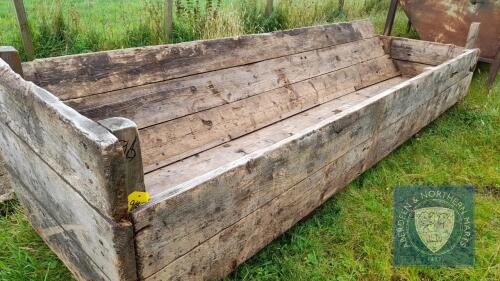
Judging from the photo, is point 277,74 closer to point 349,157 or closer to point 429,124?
point 349,157

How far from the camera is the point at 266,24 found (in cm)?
547

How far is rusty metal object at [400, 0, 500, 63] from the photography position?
4.64 m

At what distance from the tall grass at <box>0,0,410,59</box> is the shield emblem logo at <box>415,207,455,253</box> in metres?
2.95

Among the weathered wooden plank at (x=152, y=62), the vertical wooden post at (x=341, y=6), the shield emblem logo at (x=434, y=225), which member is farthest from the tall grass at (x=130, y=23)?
the shield emblem logo at (x=434, y=225)

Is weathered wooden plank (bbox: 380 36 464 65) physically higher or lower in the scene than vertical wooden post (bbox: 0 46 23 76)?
lower

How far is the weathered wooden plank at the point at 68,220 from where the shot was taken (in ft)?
4.17

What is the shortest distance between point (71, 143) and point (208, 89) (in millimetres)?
1623

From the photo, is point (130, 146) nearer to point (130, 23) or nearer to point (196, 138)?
point (196, 138)

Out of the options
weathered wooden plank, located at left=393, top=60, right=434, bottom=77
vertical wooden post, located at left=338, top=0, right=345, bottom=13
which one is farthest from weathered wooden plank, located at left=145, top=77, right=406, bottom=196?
vertical wooden post, located at left=338, top=0, right=345, bottom=13

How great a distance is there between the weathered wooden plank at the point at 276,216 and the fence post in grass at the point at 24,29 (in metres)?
3.08

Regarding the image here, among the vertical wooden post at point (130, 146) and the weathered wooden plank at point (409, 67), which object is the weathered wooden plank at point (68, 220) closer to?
the vertical wooden post at point (130, 146)

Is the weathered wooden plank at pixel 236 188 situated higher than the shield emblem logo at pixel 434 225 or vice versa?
the weathered wooden plank at pixel 236 188

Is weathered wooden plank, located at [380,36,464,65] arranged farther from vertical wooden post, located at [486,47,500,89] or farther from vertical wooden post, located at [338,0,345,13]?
vertical wooden post, located at [338,0,345,13]

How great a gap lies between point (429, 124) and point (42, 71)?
11.4 feet
